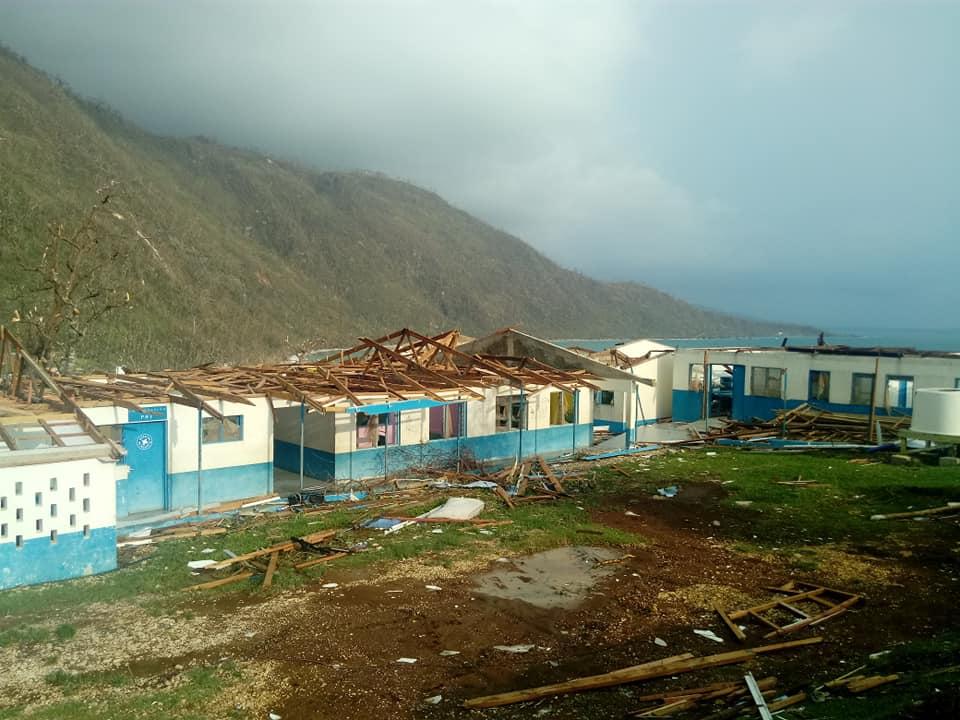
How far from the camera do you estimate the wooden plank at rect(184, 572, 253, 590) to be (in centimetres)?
1086

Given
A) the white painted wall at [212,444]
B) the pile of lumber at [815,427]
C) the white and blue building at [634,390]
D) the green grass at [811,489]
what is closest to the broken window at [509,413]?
the green grass at [811,489]

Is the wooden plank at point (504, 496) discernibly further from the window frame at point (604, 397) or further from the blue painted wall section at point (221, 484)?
the window frame at point (604, 397)

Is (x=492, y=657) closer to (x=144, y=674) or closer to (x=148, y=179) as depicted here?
(x=144, y=674)

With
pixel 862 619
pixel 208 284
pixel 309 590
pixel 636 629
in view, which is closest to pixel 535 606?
pixel 636 629

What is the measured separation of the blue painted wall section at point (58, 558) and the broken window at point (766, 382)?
1121 inches

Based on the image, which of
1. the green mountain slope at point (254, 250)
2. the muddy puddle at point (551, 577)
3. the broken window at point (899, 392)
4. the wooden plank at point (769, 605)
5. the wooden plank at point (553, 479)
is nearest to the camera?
the wooden plank at point (769, 605)

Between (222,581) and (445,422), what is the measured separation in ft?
42.7

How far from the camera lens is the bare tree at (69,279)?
94.6 feet

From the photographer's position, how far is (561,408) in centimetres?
2738

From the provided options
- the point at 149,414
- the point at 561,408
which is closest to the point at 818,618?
the point at 149,414

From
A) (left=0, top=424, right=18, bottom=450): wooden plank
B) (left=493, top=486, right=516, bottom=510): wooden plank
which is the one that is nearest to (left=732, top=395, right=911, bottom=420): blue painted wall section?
(left=493, top=486, right=516, bottom=510): wooden plank

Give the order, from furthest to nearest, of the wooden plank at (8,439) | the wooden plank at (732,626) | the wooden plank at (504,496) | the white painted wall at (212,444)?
the wooden plank at (504,496), the white painted wall at (212,444), the wooden plank at (8,439), the wooden plank at (732,626)

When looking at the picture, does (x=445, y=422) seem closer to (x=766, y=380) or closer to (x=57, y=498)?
(x=57, y=498)

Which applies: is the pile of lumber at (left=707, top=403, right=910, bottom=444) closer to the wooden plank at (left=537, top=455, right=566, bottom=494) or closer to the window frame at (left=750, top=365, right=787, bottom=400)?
the window frame at (left=750, top=365, right=787, bottom=400)
